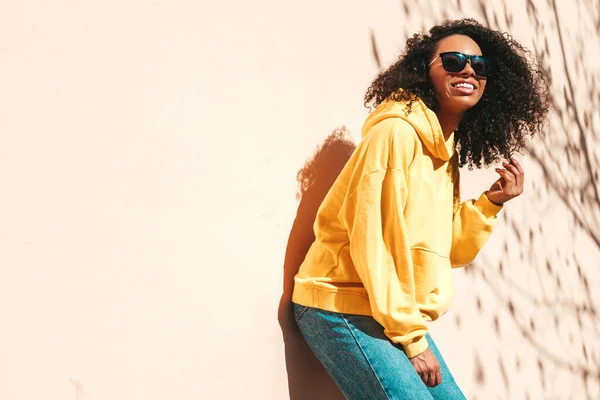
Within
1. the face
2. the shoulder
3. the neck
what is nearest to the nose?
the face

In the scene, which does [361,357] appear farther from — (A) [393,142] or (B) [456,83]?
(B) [456,83]

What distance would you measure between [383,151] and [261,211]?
48 centimetres

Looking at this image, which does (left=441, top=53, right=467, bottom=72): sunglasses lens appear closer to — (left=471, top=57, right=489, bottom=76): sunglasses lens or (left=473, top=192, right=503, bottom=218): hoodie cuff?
(left=471, top=57, right=489, bottom=76): sunglasses lens

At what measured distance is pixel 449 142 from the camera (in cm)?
240

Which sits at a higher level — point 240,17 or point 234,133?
point 240,17

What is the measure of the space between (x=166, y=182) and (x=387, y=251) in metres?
0.60

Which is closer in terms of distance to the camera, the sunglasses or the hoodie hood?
the hoodie hood

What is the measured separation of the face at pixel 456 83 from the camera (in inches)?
92.7

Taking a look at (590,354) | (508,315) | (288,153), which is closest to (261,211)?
(288,153)

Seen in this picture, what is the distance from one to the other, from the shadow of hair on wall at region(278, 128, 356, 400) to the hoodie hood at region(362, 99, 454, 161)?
34cm

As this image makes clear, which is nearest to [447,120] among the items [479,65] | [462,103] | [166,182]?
[462,103]

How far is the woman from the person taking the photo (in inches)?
81.1

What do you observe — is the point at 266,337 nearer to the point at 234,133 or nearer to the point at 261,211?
the point at 261,211

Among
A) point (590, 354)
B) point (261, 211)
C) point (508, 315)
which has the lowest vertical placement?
point (590, 354)
